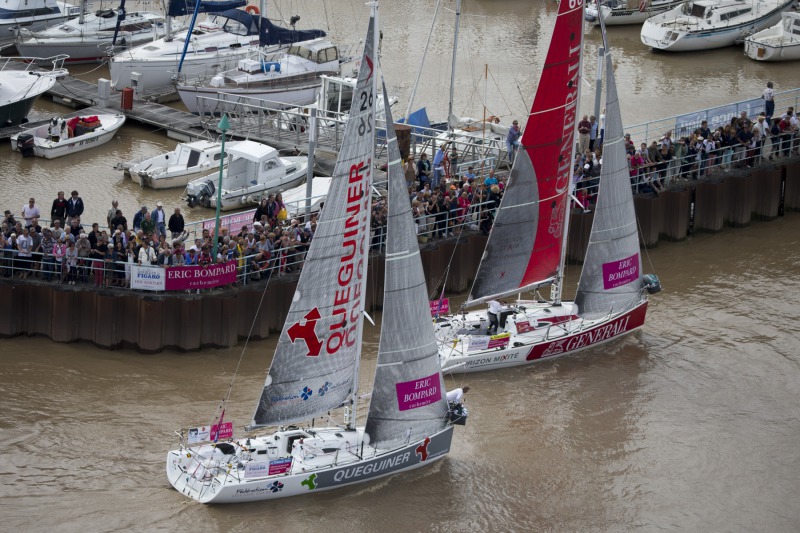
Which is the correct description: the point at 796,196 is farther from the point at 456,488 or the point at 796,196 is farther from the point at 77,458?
the point at 77,458

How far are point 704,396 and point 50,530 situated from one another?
15.6 metres

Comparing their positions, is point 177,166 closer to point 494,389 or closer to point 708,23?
Result: point 494,389

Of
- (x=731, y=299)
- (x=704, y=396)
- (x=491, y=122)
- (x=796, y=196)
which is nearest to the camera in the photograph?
(x=704, y=396)

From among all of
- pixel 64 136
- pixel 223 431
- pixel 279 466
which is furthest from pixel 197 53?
pixel 279 466

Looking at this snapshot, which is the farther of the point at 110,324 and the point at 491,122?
the point at 491,122

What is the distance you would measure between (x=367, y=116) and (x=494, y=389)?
9.02 meters

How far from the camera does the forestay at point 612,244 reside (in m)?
34.8

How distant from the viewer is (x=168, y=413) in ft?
101

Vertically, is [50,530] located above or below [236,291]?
below

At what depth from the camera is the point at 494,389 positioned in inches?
1308

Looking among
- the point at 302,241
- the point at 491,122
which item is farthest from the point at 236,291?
the point at 491,122

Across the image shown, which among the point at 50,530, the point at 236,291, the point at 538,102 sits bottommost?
the point at 50,530

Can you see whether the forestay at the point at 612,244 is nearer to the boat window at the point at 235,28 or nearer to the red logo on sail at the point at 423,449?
the red logo on sail at the point at 423,449

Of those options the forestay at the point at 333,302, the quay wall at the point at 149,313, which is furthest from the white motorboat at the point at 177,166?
the forestay at the point at 333,302
